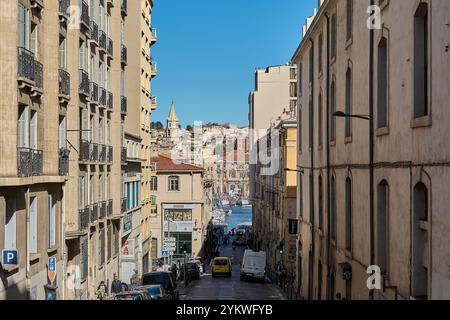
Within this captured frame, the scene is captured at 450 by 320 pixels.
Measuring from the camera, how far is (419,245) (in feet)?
53.6

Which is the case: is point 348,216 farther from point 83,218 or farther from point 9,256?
point 9,256

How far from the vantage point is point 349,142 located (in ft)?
82.4

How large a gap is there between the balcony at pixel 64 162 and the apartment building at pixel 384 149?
10445mm

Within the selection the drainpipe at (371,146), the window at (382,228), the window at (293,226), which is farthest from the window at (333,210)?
the window at (293,226)

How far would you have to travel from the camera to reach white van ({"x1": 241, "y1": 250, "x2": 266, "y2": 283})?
5394 cm

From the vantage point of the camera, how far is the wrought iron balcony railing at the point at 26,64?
20.1 metres

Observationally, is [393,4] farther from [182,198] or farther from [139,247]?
[182,198]

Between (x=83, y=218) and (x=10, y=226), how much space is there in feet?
32.0

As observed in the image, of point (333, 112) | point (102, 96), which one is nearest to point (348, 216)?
point (333, 112)

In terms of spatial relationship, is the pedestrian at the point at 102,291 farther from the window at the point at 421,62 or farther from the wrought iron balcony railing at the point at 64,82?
the window at the point at 421,62

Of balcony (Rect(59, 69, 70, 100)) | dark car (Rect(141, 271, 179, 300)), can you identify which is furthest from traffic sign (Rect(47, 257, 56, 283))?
dark car (Rect(141, 271, 179, 300))

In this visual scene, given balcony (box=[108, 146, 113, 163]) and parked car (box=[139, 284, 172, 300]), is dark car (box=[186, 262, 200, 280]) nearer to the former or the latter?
balcony (box=[108, 146, 113, 163])

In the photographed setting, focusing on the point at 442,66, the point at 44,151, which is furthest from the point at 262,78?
the point at 442,66
